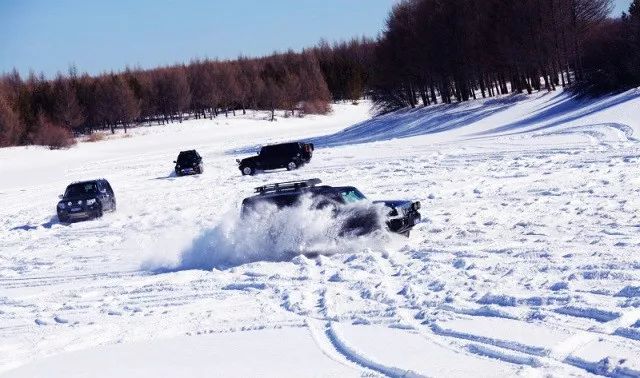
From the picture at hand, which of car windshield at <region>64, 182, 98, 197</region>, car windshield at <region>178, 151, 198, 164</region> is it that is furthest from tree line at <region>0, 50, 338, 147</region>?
car windshield at <region>64, 182, 98, 197</region>

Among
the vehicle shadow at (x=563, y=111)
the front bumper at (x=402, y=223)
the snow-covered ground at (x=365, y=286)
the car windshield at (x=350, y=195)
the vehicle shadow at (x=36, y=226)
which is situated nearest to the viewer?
the snow-covered ground at (x=365, y=286)

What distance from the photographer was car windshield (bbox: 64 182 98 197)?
27750 mm

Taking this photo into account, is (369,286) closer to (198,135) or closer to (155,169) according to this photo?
(155,169)

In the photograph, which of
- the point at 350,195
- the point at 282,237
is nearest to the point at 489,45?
the point at 350,195

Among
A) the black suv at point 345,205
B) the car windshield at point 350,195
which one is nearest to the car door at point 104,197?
the black suv at point 345,205

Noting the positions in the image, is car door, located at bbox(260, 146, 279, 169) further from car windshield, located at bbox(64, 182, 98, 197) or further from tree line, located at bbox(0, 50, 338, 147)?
tree line, located at bbox(0, 50, 338, 147)

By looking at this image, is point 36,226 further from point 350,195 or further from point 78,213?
point 350,195

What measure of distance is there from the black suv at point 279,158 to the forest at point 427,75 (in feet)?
53.5

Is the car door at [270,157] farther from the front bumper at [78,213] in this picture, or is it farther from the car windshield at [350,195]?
the car windshield at [350,195]

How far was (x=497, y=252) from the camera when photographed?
13.6 meters

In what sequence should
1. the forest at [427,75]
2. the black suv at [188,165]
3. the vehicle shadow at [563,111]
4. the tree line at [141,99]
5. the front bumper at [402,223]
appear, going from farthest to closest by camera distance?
the tree line at [141,99] < the forest at [427,75] < the black suv at [188,165] < the vehicle shadow at [563,111] < the front bumper at [402,223]

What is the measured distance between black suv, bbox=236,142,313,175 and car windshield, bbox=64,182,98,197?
41.4 ft

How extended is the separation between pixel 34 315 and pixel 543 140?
26.6 m

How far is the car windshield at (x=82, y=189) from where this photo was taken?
27.8m
